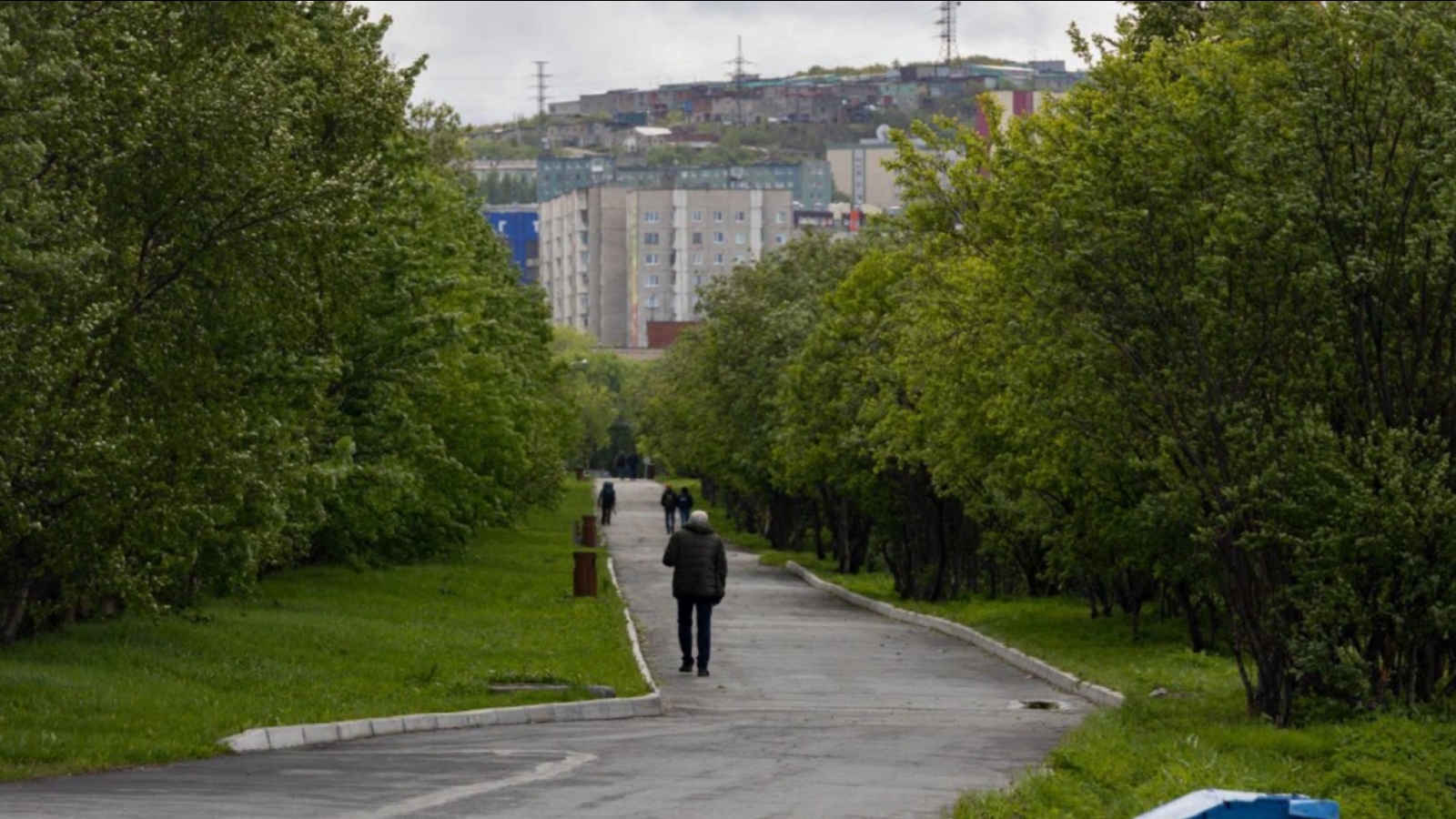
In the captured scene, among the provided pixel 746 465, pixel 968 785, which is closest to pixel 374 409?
pixel 968 785

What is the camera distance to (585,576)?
42.8 meters

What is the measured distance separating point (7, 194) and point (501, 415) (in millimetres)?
30215

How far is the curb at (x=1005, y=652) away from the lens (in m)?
24.9

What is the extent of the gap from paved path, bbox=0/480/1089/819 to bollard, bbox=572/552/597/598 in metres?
13.4

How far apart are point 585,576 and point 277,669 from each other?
65.0 ft

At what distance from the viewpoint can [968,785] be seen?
602 inches

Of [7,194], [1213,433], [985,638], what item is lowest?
[985,638]

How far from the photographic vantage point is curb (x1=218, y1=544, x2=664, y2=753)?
17.8 metres

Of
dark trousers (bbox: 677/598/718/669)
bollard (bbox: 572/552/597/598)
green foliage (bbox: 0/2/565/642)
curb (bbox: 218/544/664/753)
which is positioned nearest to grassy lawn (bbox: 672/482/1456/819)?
curb (bbox: 218/544/664/753)

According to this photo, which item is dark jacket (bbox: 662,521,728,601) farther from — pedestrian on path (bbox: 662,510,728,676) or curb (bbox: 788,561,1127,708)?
curb (bbox: 788,561,1127,708)

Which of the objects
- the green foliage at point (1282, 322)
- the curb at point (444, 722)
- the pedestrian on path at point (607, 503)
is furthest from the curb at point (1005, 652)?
the pedestrian on path at point (607, 503)

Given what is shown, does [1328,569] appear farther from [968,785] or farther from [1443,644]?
[968,785]

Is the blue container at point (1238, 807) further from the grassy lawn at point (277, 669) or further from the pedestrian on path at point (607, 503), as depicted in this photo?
the pedestrian on path at point (607, 503)

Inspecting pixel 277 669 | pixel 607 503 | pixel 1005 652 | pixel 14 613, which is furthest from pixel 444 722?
pixel 607 503
